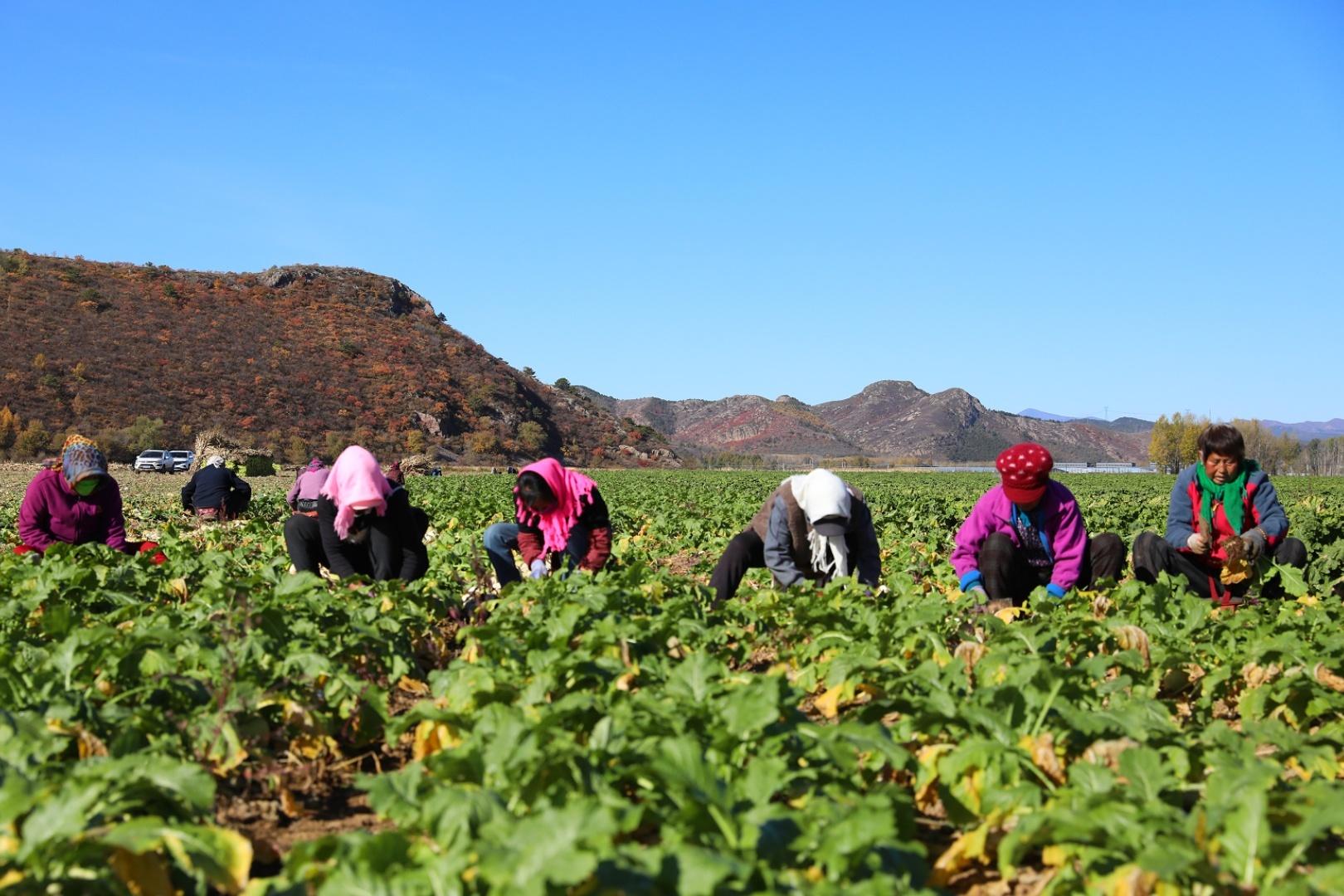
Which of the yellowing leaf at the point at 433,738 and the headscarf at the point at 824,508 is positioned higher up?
the headscarf at the point at 824,508

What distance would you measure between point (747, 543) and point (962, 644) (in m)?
2.68

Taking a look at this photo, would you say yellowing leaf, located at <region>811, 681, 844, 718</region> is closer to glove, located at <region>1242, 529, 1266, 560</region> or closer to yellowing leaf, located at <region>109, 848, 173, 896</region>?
yellowing leaf, located at <region>109, 848, 173, 896</region>

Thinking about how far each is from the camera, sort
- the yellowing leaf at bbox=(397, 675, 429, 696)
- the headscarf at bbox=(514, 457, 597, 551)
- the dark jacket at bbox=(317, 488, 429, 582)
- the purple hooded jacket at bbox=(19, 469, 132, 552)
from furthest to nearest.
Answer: the purple hooded jacket at bbox=(19, 469, 132, 552)
the dark jacket at bbox=(317, 488, 429, 582)
the headscarf at bbox=(514, 457, 597, 551)
the yellowing leaf at bbox=(397, 675, 429, 696)

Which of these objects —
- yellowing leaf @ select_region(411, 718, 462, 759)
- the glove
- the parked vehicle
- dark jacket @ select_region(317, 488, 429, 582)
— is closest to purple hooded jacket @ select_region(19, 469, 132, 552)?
dark jacket @ select_region(317, 488, 429, 582)

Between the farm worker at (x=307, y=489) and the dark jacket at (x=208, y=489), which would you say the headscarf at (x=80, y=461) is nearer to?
the farm worker at (x=307, y=489)

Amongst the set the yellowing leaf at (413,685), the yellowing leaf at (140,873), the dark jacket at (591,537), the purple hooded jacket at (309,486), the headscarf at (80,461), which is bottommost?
the yellowing leaf at (413,685)

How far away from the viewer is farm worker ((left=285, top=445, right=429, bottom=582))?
23.5 feet

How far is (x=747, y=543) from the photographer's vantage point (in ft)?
23.2

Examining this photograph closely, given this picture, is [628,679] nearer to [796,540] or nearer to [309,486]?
[796,540]

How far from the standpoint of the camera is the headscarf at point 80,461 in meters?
8.12

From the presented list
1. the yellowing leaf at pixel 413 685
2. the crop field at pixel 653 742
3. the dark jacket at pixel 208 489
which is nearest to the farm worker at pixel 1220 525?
the crop field at pixel 653 742

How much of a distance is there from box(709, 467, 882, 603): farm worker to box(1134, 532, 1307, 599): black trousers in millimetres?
1867

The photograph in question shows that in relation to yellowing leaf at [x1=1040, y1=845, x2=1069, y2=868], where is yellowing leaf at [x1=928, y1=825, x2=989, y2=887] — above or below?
below

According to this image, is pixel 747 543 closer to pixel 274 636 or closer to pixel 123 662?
pixel 274 636
